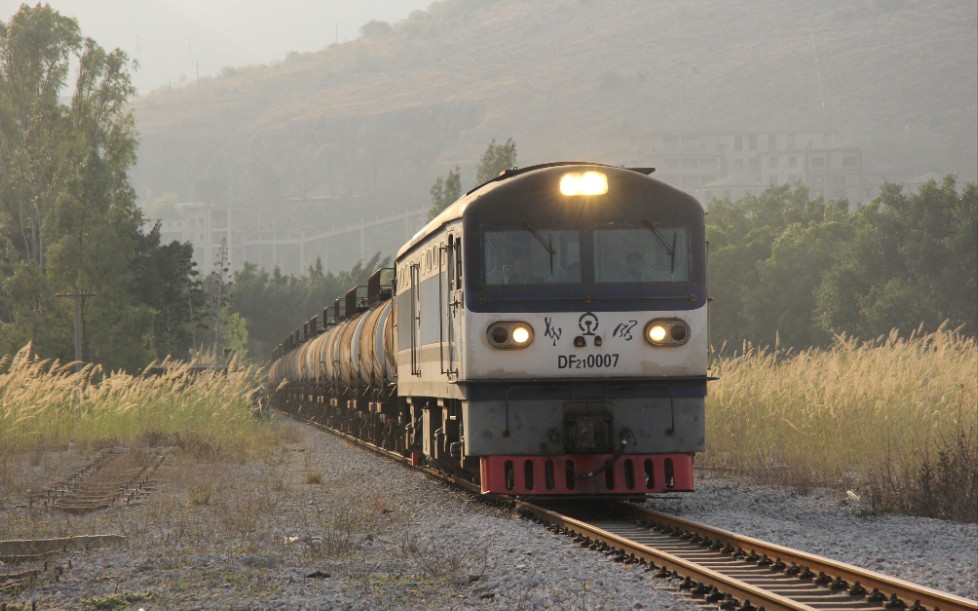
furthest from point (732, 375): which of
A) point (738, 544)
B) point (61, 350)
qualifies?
point (61, 350)

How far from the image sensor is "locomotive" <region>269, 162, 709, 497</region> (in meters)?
11.7

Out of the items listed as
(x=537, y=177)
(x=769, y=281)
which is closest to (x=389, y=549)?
(x=537, y=177)

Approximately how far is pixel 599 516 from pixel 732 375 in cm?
747

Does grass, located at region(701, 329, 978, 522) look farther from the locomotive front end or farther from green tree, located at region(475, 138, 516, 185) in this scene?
green tree, located at region(475, 138, 516, 185)

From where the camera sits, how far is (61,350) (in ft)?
121

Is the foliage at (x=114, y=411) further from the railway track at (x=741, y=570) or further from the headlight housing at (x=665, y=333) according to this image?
the railway track at (x=741, y=570)

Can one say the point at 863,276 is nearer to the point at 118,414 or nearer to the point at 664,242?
the point at 118,414

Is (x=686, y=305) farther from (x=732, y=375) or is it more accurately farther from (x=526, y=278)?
(x=732, y=375)

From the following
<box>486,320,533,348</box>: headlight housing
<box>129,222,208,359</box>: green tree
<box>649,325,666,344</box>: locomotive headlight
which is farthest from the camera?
<box>129,222,208,359</box>: green tree

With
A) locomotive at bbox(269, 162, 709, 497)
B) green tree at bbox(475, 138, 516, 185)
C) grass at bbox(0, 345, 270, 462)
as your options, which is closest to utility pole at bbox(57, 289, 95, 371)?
grass at bbox(0, 345, 270, 462)

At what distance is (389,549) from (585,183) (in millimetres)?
4062

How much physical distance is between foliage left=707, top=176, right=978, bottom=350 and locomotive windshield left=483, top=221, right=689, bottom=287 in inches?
1600

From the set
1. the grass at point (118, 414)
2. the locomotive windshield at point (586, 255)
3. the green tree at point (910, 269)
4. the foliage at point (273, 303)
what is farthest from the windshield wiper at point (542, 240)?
the foliage at point (273, 303)

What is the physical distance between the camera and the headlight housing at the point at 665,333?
11.8 metres
